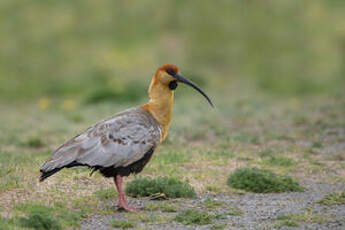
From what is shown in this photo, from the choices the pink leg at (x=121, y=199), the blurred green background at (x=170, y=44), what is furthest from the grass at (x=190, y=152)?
the blurred green background at (x=170, y=44)

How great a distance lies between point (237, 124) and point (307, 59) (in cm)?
806

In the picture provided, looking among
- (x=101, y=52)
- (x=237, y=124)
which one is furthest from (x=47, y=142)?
(x=101, y=52)

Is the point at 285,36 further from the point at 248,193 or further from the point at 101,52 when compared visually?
the point at 248,193

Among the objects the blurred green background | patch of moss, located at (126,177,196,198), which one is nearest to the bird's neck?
patch of moss, located at (126,177,196,198)

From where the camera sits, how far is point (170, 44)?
2039cm

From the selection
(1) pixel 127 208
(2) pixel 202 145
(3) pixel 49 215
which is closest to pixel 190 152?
(2) pixel 202 145

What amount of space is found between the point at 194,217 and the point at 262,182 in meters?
1.60

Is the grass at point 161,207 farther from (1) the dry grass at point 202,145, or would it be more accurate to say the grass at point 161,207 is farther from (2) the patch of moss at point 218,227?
(2) the patch of moss at point 218,227

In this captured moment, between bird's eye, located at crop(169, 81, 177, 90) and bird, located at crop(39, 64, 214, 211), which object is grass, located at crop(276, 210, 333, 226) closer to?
bird, located at crop(39, 64, 214, 211)

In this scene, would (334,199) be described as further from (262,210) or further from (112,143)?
(112,143)

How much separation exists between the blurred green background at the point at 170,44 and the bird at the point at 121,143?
11.1 metres

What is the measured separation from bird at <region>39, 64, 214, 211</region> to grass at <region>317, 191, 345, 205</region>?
193cm

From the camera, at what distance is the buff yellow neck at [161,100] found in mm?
7035

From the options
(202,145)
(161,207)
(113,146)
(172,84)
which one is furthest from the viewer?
(202,145)
